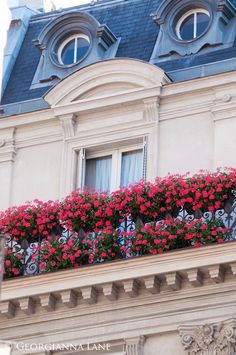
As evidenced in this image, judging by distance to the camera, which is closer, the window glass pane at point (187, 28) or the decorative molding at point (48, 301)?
the decorative molding at point (48, 301)

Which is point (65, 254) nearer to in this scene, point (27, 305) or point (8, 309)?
point (27, 305)

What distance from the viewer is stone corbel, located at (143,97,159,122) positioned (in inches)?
1126

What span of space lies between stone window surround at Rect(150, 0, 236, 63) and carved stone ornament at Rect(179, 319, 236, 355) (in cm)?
524

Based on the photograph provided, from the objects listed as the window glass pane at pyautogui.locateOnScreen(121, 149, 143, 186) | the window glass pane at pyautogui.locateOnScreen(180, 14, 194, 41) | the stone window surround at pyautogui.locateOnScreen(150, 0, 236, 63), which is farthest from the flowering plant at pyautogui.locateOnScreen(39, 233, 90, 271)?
the window glass pane at pyautogui.locateOnScreen(180, 14, 194, 41)

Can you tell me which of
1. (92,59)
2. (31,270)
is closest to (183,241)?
(31,270)

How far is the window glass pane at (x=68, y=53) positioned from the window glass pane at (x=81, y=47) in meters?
0.11

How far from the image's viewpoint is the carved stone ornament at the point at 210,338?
25.6m

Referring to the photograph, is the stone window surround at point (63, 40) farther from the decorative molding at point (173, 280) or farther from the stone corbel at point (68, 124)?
the decorative molding at point (173, 280)

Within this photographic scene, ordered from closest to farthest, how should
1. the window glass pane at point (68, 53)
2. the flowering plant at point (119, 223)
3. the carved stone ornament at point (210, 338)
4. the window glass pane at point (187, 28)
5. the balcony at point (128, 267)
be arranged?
the carved stone ornament at point (210, 338) < the balcony at point (128, 267) < the flowering plant at point (119, 223) < the window glass pane at point (187, 28) < the window glass pane at point (68, 53)

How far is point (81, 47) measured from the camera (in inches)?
1193

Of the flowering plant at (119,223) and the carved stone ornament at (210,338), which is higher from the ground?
the flowering plant at (119,223)

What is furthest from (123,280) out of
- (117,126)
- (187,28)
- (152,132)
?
(187,28)

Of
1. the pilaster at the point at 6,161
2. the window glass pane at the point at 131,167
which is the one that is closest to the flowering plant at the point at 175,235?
the window glass pane at the point at 131,167

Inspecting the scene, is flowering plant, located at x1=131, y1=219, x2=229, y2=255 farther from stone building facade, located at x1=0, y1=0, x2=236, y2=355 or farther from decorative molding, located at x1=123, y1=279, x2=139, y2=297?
decorative molding, located at x1=123, y1=279, x2=139, y2=297
